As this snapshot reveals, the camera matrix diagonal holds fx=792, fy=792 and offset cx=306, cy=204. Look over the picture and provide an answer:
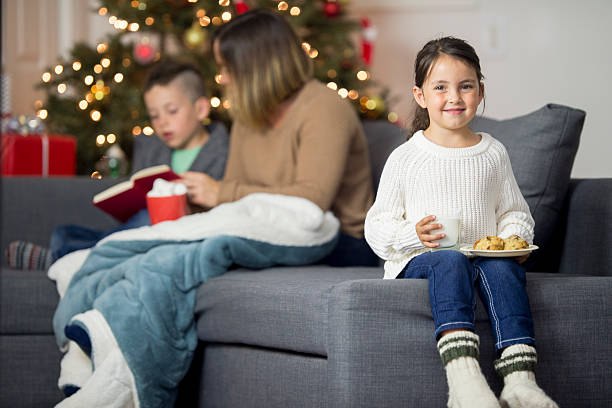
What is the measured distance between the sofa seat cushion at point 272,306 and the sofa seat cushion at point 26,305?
1.26 feet

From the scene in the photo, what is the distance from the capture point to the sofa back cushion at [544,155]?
1541 millimetres

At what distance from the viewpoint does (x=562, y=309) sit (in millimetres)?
1249

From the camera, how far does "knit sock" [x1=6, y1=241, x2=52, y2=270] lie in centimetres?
205

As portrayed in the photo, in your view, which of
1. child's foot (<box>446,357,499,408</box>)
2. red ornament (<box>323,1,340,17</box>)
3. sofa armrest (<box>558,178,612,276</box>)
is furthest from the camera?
red ornament (<box>323,1,340,17</box>)

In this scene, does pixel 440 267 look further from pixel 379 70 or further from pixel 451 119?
pixel 379 70

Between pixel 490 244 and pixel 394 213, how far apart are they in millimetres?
150

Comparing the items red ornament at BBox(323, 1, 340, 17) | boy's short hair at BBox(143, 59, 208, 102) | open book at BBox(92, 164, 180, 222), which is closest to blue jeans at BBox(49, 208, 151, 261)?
open book at BBox(92, 164, 180, 222)

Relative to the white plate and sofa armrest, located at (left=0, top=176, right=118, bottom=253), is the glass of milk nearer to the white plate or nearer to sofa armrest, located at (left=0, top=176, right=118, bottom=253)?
the white plate

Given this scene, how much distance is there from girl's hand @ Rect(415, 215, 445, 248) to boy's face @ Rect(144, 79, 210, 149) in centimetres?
128

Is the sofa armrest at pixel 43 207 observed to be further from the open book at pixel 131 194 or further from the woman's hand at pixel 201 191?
the woman's hand at pixel 201 191

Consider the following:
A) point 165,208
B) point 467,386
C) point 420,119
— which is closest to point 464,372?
Answer: point 467,386

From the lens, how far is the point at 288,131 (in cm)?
198

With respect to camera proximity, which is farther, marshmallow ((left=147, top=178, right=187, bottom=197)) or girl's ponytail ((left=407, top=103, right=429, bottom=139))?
marshmallow ((left=147, top=178, right=187, bottom=197))

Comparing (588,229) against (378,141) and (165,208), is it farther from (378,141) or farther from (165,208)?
(165,208)
